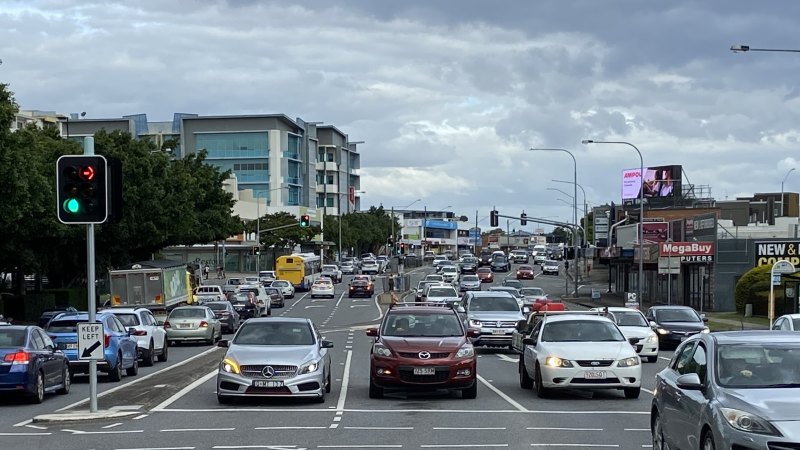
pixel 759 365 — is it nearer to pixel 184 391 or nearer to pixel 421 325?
pixel 421 325

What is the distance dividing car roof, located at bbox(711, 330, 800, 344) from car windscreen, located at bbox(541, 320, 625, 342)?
9705mm

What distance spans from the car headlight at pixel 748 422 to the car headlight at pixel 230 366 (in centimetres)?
1134

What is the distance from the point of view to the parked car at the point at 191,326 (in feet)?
139

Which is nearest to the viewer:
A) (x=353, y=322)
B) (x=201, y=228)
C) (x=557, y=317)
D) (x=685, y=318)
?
(x=557, y=317)

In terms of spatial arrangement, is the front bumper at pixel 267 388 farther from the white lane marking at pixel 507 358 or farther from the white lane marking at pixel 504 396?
the white lane marking at pixel 507 358

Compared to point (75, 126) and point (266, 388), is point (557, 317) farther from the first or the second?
point (75, 126)

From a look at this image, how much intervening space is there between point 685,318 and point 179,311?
697 inches

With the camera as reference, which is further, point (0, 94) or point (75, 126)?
point (75, 126)

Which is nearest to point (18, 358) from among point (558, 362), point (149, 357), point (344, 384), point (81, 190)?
point (81, 190)

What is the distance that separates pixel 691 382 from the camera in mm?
11328

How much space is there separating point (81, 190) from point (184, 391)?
6.29 meters

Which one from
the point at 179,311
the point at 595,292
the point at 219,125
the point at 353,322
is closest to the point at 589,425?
the point at 179,311

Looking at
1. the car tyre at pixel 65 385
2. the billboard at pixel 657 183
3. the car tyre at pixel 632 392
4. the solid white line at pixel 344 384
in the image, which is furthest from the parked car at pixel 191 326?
the billboard at pixel 657 183

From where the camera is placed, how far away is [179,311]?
43.5 meters
